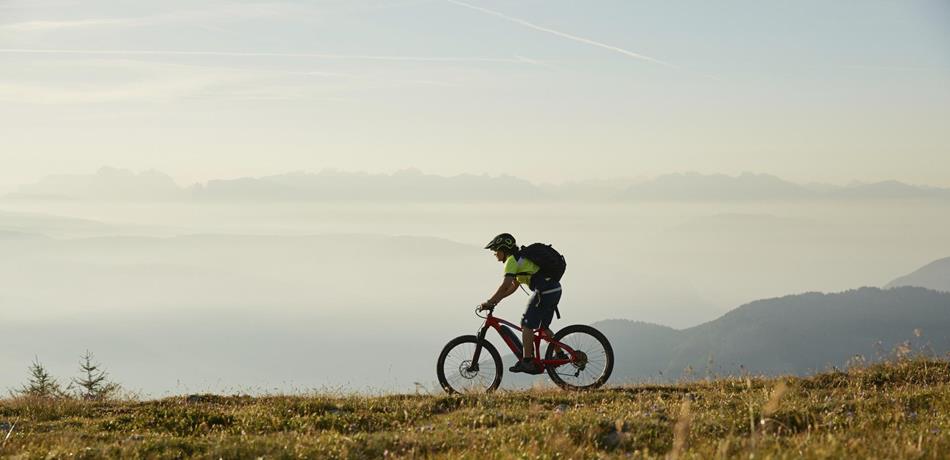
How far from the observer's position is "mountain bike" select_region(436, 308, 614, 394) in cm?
1497

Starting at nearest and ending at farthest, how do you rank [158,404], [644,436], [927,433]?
[927,433] → [644,436] → [158,404]

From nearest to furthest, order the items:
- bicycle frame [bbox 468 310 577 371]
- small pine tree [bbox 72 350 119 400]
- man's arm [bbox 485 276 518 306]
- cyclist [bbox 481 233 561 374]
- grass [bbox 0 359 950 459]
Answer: grass [bbox 0 359 950 459] < man's arm [bbox 485 276 518 306] < cyclist [bbox 481 233 561 374] < bicycle frame [bbox 468 310 577 371] < small pine tree [bbox 72 350 119 400]

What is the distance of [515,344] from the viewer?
15.0 metres

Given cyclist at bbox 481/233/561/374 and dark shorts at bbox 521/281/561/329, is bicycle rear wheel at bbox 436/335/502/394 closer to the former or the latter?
cyclist at bbox 481/233/561/374

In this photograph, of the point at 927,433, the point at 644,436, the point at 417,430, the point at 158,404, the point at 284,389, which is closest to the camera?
the point at 927,433

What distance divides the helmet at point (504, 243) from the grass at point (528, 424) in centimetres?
244

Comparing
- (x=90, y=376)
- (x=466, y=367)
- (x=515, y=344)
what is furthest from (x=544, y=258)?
(x=90, y=376)

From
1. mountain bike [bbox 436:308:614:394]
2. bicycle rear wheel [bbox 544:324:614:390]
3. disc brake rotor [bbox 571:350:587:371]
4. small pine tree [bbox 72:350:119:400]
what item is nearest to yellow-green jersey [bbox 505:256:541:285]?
mountain bike [bbox 436:308:614:394]

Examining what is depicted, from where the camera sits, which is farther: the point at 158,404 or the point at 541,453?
the point at 158,404

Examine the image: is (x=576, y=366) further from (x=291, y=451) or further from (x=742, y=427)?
(x=291, y=451)

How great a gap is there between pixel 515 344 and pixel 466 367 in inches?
38.6

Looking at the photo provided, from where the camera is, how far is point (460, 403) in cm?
1277

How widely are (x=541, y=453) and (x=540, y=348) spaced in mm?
7235

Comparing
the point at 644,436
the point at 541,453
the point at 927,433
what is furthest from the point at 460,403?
the point at 927,433
